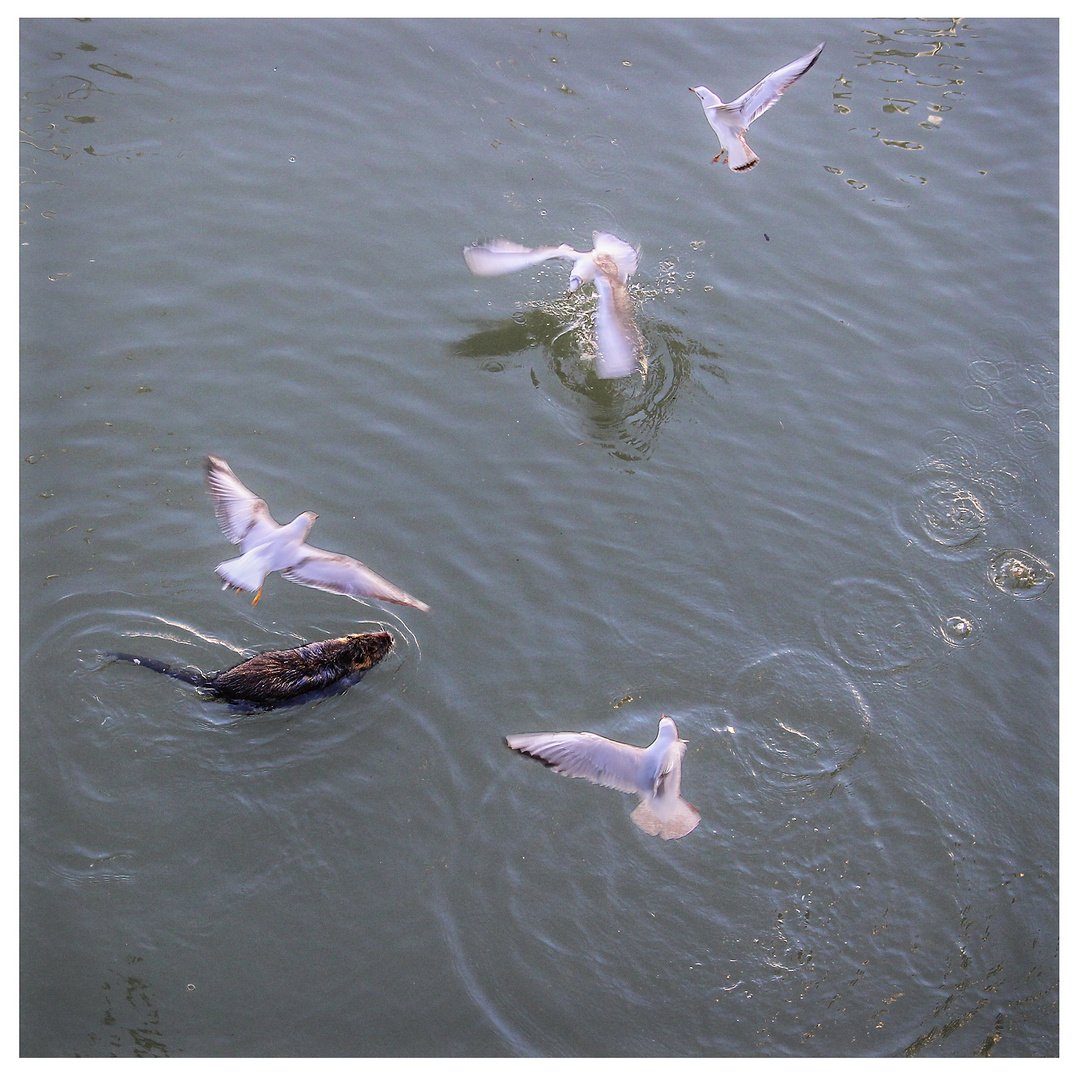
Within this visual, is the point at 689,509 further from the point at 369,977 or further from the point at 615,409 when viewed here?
the point at 369,977

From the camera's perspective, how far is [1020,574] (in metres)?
7.57

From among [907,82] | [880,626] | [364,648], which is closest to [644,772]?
[364,648]

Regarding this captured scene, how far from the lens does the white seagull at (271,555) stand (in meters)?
6.01

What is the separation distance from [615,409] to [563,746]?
11.7ft

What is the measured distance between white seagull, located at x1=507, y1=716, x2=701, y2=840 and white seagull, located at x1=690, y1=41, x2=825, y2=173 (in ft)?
16.3

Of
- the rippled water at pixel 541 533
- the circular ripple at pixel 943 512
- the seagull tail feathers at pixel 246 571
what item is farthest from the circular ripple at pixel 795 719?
the seagull tail feathers at pixel 246 571

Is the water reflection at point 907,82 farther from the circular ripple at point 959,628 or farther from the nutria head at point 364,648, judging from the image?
the nutria head at point 364,648

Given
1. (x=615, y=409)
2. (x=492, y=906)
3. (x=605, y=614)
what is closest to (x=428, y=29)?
(x=615, y=409)

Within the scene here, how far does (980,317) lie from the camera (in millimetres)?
9125

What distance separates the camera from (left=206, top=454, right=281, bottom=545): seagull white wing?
20.6ft

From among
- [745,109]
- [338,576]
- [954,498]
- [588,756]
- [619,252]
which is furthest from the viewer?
[619,252]

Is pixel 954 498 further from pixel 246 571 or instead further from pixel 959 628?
pixel 246 571

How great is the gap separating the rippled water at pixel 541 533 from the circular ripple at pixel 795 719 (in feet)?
0.12

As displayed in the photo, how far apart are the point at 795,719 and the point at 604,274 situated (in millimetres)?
4005
